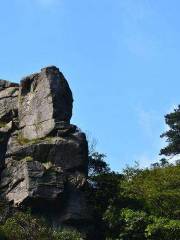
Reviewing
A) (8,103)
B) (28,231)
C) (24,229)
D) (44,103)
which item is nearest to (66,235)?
(28,231)

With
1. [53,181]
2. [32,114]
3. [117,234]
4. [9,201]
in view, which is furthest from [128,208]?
[32,114]

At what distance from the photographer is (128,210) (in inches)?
1307

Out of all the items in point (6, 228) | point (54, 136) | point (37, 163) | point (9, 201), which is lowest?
point (6, 228)

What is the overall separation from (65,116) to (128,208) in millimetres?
7966

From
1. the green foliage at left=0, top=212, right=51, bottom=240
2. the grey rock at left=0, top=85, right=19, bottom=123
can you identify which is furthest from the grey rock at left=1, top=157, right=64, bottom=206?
the grey rock at left=0, top=85, right=19, bottom=123

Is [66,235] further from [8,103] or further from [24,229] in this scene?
[8,103]

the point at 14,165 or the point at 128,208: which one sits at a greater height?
the point at 14,165

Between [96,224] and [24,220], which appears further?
[96,224]

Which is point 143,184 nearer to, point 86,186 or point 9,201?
point 86,186

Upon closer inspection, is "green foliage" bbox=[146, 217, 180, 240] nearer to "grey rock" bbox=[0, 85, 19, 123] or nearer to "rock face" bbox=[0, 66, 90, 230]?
"rock face" bbox=[0, 66, 90, 230]

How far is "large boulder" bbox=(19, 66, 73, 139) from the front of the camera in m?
37.8

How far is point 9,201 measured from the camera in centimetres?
3362

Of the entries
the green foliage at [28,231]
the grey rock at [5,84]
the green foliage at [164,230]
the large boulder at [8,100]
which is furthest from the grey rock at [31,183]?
the grey rock at [5,84]

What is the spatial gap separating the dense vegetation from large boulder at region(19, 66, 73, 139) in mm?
4707
